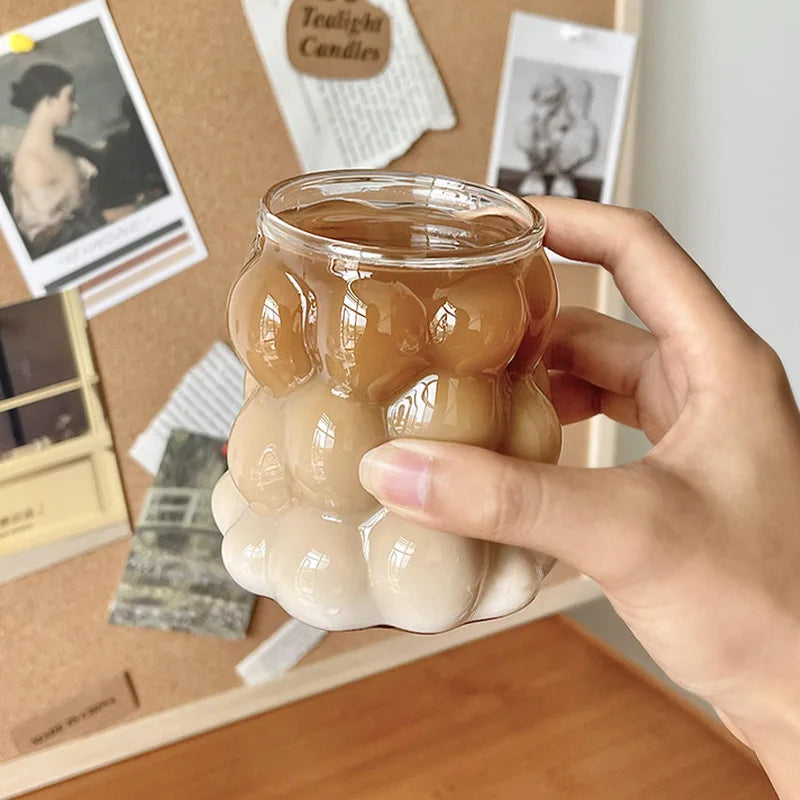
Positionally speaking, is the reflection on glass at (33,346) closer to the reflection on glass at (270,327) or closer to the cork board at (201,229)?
the cork board at (201,229)

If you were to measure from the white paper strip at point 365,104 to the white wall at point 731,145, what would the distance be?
0.81 ft

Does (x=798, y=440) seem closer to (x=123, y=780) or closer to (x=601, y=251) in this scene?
(x=601, y=251)

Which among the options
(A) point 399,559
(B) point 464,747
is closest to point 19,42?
(A) point 399,559

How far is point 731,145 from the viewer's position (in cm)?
83

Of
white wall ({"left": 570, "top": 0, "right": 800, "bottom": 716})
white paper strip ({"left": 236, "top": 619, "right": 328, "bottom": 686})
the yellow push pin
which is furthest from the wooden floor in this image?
the yellow push pin

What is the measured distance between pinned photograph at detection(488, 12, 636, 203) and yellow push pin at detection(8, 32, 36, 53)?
35 centimetres

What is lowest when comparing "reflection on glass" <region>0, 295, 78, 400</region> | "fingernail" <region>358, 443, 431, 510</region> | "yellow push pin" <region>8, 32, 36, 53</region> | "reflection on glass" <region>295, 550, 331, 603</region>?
"reflection on glass" <region>295, 550, 331, 603</region>

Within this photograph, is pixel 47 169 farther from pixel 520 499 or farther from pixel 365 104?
pixel 520 499

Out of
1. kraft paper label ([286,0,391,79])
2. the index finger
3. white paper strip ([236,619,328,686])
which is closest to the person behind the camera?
the index finger

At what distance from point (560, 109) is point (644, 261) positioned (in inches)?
9.8

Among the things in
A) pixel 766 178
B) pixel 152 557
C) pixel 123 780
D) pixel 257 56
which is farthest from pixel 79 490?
pixel 766 178

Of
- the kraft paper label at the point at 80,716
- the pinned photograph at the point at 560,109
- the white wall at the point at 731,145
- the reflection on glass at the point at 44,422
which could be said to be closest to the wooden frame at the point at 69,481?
the reflection on glass at the point at 44,422

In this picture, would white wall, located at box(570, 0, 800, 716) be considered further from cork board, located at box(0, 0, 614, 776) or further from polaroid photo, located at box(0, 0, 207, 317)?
polaroid photo, located at box(0, 0, 207, 317)

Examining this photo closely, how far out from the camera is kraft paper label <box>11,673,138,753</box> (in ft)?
2.19
